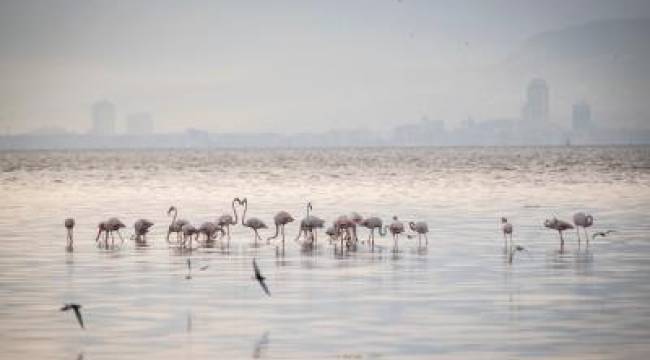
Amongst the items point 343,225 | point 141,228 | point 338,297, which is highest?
point 343,225

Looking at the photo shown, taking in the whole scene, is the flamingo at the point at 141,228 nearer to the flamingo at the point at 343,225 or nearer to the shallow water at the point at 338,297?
the shallow water at the point at 338,297

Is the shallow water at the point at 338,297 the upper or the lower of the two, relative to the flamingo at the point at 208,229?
lower

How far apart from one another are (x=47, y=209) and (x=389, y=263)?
24.0 m

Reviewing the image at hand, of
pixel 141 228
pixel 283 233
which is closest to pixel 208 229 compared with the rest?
pixel 141 228

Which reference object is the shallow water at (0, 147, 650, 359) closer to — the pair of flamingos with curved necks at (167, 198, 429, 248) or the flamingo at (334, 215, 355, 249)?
the pair of flamingos with curved necks at (167, 198, 429, 248)

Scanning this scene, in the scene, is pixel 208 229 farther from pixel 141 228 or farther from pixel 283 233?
pixel 283 233

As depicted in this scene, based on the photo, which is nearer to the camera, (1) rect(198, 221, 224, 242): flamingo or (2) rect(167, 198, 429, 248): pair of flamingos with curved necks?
(2) rect(167, 198, 429, 248): pair of flamingos with curved necks

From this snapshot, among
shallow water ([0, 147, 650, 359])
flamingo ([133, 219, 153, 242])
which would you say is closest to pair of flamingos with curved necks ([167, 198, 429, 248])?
shallow water ([0, 147, 650, 359])

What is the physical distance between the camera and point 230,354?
49.5 feet

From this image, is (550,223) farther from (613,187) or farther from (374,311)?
(613,187)

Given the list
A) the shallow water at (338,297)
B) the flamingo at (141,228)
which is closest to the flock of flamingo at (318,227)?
the flamingo at (141,228)

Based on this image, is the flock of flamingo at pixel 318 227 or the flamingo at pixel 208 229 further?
the flamingo at pixel 208 229

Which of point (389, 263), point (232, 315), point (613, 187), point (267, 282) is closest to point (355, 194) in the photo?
point (613, 187)

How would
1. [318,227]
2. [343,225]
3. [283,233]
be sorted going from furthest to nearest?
[283,233]
[318,227]
[343,225]
